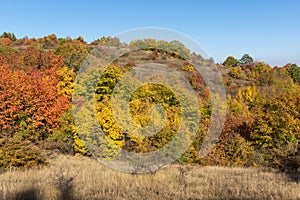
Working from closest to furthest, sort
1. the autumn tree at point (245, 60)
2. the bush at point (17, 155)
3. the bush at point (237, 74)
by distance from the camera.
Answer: the bush at point (17, 155) → the bush at point (237, 74) → the autumn tree at point (245, 60)

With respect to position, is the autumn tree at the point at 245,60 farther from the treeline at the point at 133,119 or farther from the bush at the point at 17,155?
the bush at the point at 17,155

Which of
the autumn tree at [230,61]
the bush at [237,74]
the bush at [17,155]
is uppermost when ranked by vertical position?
the autumn tree at [230,61]

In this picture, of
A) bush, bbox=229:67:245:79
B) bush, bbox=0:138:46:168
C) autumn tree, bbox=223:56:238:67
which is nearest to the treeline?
bush, bbox=0:138:46:168

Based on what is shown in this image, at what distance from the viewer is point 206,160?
2380 cm

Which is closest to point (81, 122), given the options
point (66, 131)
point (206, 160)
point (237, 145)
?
point (66, 131)

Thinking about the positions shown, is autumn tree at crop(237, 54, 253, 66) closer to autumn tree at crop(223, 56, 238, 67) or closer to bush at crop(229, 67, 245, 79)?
autumn tree at crop(223, 56, 238, 67)

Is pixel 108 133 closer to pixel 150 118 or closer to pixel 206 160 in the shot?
pixel 150 118

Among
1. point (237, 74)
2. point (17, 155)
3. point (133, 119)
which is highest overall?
point (237, 74)

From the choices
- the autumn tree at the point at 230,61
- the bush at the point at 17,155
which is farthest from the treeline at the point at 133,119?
the autumn tree at the point at 230,61

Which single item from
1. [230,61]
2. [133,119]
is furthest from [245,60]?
[133,119]

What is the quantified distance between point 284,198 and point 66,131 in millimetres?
23761

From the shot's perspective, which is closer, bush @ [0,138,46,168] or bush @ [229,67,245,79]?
bush @ [0,138,46,168]

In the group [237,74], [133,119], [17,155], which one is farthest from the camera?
[237,74]

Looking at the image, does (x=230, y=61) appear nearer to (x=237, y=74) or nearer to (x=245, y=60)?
(x=245, y=60)
